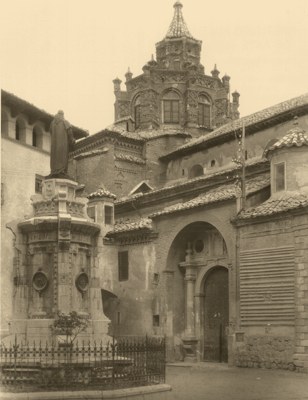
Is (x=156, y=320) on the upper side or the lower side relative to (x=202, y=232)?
lower

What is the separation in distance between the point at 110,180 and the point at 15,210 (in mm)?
8623

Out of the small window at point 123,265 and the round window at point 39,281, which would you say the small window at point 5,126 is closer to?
the small window at point 123,265

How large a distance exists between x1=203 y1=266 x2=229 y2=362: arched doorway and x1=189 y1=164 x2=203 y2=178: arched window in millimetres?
9097

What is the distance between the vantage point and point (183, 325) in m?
27.5

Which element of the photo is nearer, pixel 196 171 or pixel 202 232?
pixel 202 232

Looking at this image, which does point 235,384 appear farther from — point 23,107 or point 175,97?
point 175,97

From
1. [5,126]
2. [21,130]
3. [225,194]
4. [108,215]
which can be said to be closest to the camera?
[225,194]

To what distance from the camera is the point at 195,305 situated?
27.2 meters

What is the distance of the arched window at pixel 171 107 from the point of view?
42406 millimetres

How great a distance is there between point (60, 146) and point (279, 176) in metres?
11.3

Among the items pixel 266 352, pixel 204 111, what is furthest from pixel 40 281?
pixel 204 111

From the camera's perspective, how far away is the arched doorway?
26.1 meters

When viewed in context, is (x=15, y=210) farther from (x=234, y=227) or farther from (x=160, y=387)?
(x=160, y=387)

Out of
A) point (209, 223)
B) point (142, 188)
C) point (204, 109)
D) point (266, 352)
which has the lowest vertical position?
point (266, 352)
